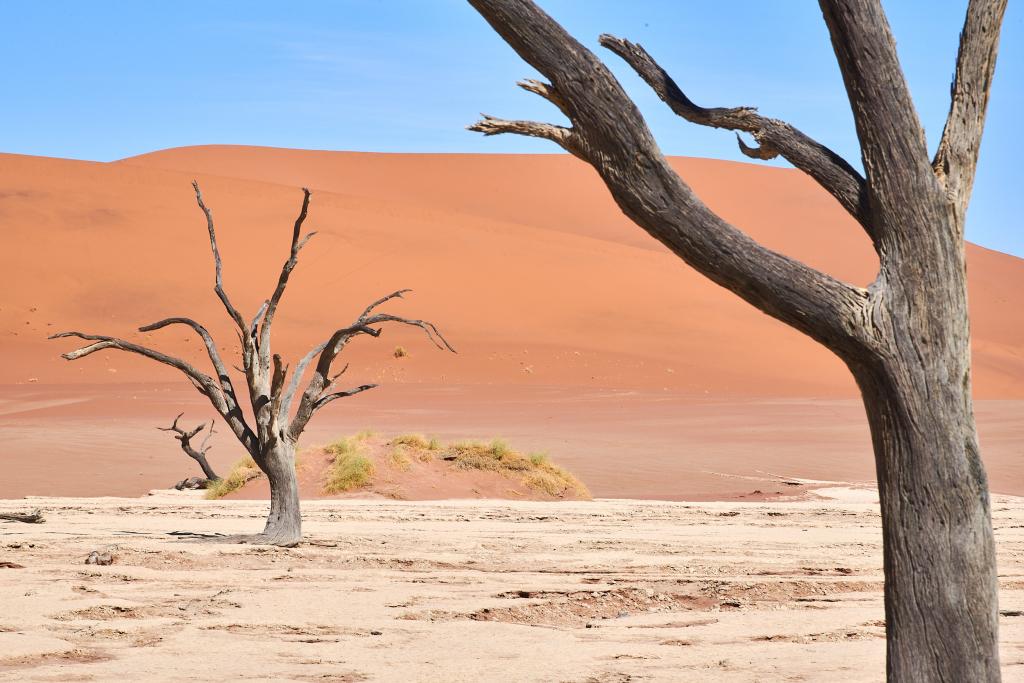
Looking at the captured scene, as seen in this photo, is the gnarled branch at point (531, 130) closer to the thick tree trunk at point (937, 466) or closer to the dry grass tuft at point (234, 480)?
the thick tree trunk at point (937, 466)

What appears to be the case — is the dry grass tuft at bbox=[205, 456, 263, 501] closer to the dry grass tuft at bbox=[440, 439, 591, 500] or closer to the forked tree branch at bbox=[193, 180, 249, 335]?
the dry grass tuft at bbox=[440, 439, 591, 500]

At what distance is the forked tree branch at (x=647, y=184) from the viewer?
173 inches

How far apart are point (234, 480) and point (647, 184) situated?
1264 cm

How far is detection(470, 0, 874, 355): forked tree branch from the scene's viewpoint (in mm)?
4387

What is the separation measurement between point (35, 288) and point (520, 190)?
46.8 metres

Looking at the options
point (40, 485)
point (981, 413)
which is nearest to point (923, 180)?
point (40, 485)

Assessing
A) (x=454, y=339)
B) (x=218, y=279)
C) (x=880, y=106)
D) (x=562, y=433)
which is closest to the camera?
(x=880, y=106)

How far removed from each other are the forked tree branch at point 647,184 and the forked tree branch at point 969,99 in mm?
578

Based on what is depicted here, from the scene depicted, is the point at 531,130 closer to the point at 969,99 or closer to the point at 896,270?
the point at 896,270

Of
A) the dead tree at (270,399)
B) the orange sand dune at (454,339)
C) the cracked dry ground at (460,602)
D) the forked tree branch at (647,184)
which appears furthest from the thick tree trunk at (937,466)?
the orange sand dune at (454,339)

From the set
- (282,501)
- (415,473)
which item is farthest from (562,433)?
(282,501)

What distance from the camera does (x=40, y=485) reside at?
56.6 ft

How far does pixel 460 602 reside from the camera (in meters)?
7.62

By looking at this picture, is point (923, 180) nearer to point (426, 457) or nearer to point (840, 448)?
point (426, 457)
